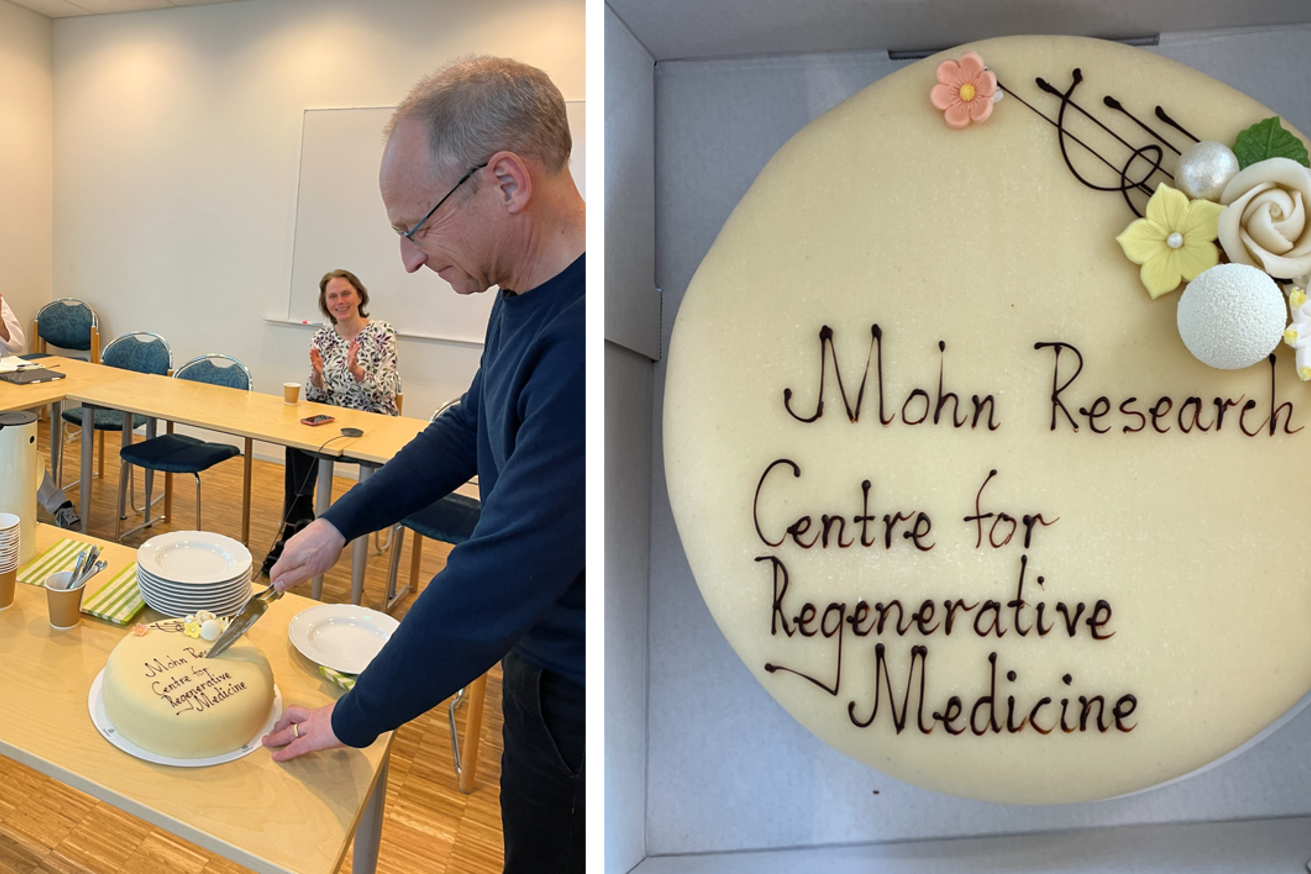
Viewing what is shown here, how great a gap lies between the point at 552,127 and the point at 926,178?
25cm

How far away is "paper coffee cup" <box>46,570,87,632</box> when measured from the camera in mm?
856

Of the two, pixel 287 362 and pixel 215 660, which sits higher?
pixel 287 362

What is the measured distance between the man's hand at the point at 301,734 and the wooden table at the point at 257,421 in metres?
1.06

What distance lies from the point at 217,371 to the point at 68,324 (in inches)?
18.0

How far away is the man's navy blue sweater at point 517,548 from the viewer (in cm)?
43

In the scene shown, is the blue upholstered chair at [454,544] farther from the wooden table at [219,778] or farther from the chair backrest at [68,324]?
the chair backrest at [68,324]

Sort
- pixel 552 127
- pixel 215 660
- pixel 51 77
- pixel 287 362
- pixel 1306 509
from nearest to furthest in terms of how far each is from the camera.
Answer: pixel 1306 509 < pixel 552 127 < pixel 215 660 < pixel 51 77 < pixel 287 362

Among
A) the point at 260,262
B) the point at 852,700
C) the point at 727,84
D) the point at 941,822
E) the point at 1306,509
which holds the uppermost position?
the point at 260,262

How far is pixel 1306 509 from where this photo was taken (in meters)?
0.35

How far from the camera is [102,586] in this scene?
0.97 metres

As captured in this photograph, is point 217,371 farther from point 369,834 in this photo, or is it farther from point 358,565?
point 369,834

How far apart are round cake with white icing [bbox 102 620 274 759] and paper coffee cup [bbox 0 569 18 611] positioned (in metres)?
0.38

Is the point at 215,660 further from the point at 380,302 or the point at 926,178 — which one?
the point at 380,302

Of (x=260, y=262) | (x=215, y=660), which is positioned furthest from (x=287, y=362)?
(x=215, y=660)
